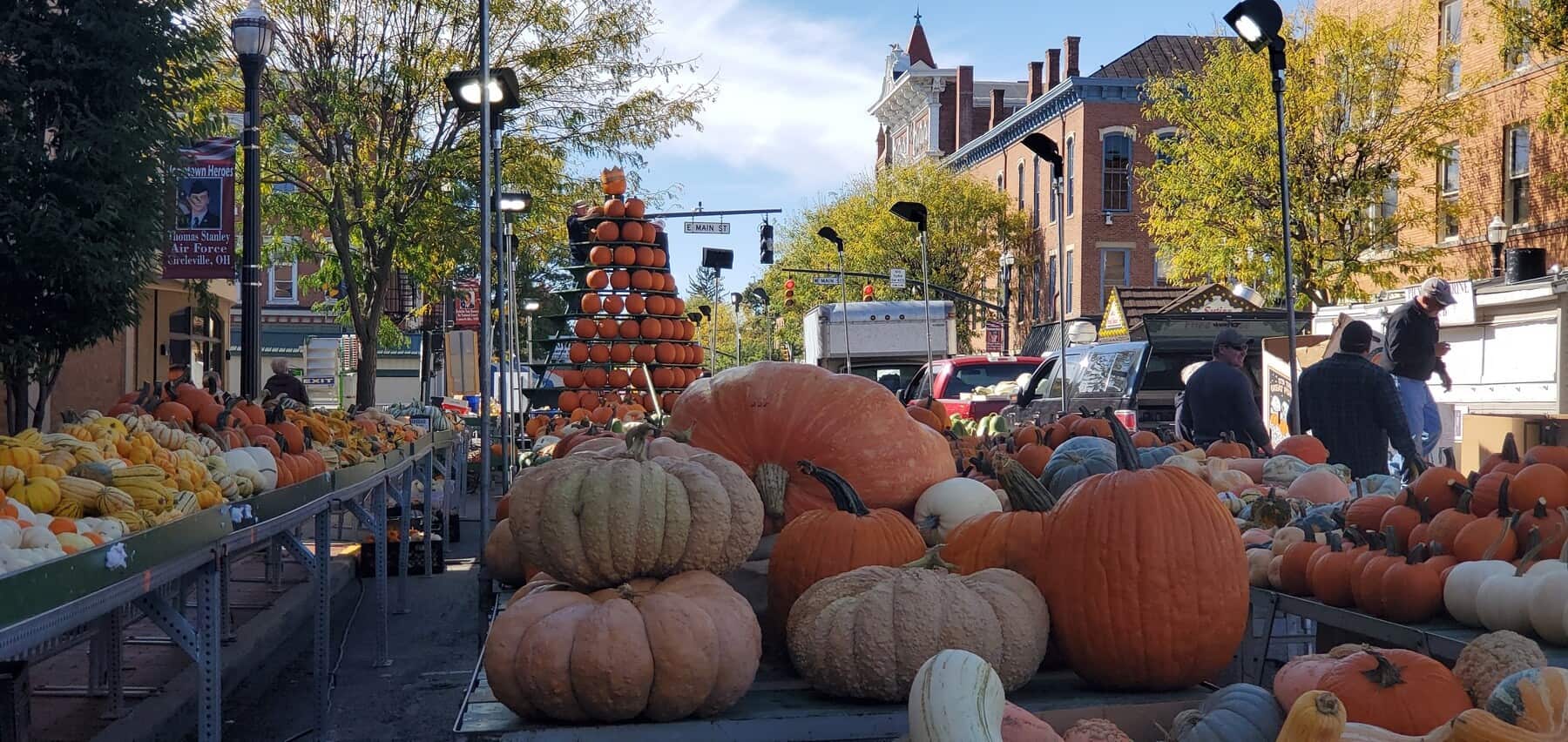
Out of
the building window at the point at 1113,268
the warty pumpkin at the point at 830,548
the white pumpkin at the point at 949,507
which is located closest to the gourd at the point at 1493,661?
the warty pumpkin at the point at 830,548

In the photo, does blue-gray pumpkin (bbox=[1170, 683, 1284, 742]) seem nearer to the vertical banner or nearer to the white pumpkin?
the white pumpkin

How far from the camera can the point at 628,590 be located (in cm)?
318

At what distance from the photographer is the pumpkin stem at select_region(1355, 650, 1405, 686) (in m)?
2.80

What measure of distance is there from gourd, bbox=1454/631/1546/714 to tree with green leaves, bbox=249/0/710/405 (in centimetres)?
2007

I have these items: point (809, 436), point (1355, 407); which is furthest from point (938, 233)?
point (809, 436)

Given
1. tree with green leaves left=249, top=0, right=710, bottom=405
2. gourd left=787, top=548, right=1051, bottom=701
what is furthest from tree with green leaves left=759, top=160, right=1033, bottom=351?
gourd left=787, top=548, right=1051, bottom=701

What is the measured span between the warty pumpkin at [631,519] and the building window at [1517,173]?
28316 millimetres

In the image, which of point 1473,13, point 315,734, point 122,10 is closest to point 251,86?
point 122,10

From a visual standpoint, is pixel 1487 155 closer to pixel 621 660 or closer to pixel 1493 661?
pixel 1493 661

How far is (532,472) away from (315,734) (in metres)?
3.63

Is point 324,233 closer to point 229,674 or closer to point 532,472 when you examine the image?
point 229,674

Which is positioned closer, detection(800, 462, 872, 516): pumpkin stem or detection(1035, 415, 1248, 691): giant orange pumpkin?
detection(1035, 415, 1248, 691): giant orange pumpkin

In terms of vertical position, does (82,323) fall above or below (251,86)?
below

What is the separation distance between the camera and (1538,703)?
237cm
